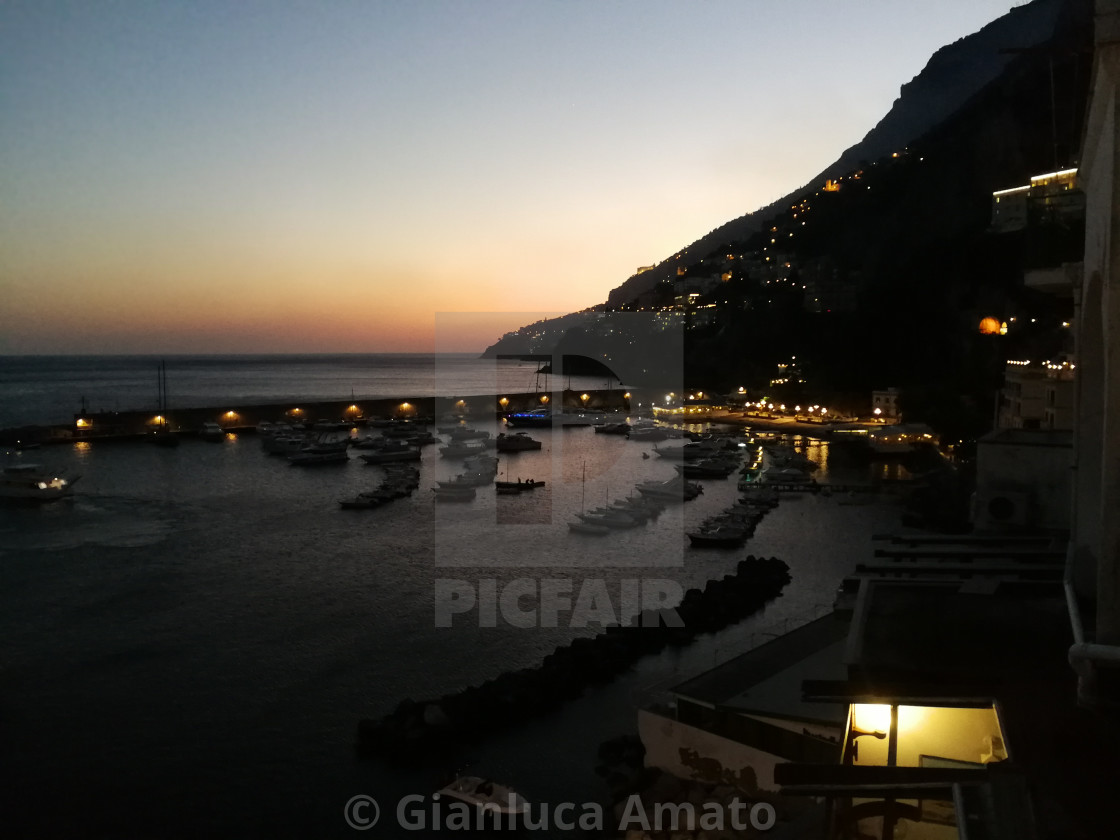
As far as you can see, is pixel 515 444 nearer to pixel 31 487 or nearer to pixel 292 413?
pixel 292 413

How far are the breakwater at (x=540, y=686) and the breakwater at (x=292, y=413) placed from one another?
67.4 feet

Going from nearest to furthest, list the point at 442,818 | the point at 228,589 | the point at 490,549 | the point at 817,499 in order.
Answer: the point at 442,818 → the point at 228,589 → the point at 490,549 → the point at 817,499

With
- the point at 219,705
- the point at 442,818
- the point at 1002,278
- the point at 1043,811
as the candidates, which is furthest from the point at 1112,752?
the point at 1002,278

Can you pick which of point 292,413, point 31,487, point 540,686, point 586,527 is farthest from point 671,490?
point 292,413

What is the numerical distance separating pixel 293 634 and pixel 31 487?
10204 millimetres

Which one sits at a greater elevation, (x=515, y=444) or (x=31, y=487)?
(x=515, y=444)

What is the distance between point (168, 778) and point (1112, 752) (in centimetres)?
614

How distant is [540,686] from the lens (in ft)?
22.6

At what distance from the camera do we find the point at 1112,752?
159cm

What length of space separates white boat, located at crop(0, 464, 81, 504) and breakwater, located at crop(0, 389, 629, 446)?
26.0 ft

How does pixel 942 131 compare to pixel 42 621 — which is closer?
pixel 42 621

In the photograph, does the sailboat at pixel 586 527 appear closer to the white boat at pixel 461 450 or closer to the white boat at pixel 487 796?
the white boat at pixel 487 796

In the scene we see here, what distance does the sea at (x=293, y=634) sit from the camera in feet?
18.9

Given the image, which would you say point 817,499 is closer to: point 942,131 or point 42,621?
point 42,621
